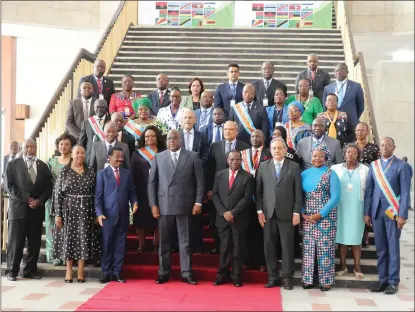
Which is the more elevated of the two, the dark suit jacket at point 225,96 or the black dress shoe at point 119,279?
the dark suit jacket at point 225,96

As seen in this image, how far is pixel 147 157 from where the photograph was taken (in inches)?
227

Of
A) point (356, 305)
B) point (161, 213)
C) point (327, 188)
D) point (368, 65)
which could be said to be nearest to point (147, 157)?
point (161, 213)

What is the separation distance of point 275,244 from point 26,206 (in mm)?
2598

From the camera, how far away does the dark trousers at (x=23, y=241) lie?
562 centimetres

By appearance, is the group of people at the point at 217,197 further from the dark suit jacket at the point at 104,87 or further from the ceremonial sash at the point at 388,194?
Result: the dark suit jacket at the point at 104,87

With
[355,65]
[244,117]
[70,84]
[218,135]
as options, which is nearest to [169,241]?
[218,135]

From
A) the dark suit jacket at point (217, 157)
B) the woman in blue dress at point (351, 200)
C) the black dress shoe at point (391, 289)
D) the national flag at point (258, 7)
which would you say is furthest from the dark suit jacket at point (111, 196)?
the national flag at point (258, 7)

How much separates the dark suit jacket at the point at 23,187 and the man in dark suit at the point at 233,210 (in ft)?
5.99

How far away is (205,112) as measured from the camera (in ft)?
21.1

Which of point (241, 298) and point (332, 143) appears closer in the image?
point (241, 298)

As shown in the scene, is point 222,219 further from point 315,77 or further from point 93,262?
point 315,77

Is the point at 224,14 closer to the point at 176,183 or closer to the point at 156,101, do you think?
the point at 156,101

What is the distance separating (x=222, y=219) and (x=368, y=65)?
12.9 meters

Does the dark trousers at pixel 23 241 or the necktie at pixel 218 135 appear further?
the necktie at pixel 218 135
